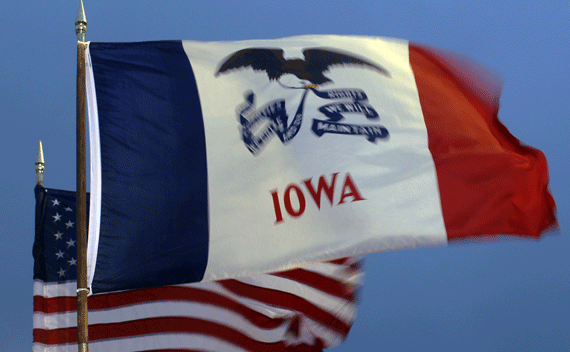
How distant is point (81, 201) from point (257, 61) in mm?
2181

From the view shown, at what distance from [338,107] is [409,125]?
30.7 inches

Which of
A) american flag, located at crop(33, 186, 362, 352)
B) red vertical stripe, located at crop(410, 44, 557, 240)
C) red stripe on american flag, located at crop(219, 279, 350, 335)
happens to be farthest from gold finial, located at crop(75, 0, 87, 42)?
red stripe on american flag, located at crop(219, 279, 350, 335)

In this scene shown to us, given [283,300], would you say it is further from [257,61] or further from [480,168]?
[257,61]

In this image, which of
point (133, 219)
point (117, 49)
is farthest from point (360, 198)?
point (117, 49)

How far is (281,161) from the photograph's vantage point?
670 centimetres

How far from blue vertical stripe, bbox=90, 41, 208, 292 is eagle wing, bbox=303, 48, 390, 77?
1.25 m

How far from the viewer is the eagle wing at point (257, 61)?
23.0 feet

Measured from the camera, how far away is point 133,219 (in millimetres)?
6008

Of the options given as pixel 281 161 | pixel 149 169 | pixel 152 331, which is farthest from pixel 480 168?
pixel 152 331

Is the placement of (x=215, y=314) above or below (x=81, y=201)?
below

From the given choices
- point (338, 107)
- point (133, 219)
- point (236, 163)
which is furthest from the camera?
point (338, 107)

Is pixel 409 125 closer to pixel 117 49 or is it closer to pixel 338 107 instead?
pixel 338 107

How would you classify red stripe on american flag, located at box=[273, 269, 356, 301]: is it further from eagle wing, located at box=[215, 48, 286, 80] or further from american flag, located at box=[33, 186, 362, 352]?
eagle wing, located at box=[215, 48, 286, 80]

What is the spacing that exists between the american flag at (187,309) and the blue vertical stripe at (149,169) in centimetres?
351
